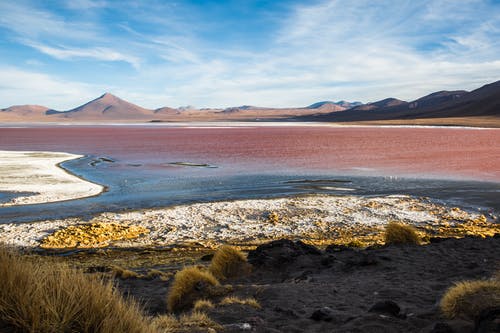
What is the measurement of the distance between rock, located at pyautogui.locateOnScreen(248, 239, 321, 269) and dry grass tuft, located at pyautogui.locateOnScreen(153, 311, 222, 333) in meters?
3.63

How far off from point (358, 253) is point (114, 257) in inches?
235

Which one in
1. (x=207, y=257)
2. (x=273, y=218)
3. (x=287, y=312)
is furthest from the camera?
(x=273, y=218)

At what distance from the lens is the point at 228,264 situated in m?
8.69

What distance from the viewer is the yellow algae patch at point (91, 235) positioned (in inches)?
461

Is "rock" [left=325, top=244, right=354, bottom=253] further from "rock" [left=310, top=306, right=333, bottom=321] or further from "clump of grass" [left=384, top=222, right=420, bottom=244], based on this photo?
"rock" [left=310, top=306, right=333, bottom=321]

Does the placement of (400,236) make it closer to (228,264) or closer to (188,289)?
(228,264)

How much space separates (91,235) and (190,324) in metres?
8.25

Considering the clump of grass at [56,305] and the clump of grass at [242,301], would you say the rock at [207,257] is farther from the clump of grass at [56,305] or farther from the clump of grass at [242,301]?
the clump of grass at [56,305]

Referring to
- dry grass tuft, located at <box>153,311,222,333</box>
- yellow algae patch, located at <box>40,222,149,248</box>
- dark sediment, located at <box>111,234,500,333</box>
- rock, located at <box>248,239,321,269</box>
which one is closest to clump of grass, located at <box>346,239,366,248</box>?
dark sediment, located at <box>111,234,500,333</box>

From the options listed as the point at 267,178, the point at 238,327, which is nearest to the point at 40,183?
the point at 267,178

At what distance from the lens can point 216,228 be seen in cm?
1331

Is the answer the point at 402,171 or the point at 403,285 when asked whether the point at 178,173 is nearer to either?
the point at 402,171

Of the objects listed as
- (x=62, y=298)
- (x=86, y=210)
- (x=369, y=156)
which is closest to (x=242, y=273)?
(x=62, y=298)

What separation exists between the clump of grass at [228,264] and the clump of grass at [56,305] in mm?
4909
